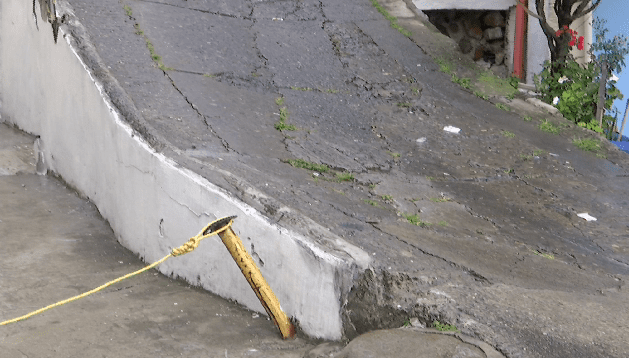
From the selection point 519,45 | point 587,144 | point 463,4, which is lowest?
point 587,144

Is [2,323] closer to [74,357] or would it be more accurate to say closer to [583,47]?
[74,357]

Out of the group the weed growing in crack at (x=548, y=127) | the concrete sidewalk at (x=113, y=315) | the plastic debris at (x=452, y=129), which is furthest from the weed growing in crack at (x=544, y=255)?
the weed growing in crack at (x=548, y=127)

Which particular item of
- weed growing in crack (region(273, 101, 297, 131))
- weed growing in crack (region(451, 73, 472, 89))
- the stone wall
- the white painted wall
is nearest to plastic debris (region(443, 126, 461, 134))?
weed growing in crack (region(451, 73, 472, 89))

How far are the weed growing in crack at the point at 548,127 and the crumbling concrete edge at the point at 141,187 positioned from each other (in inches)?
128

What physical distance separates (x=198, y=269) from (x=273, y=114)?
6.51 ft

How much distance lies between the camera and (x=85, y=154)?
4.66 m

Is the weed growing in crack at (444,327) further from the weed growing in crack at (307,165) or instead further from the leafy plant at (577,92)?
the leafy plant at (577,92)

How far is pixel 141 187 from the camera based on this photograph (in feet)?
12.7

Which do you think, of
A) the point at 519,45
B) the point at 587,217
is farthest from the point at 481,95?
the point at 519,45

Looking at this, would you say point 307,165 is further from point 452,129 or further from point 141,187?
point 452,129

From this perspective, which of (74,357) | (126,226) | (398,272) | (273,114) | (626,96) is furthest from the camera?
(626,96)

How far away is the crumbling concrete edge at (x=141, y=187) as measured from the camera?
2936 mm

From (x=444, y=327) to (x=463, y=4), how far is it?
21.9 ft

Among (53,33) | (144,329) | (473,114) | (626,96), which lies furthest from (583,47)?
(144,329)
